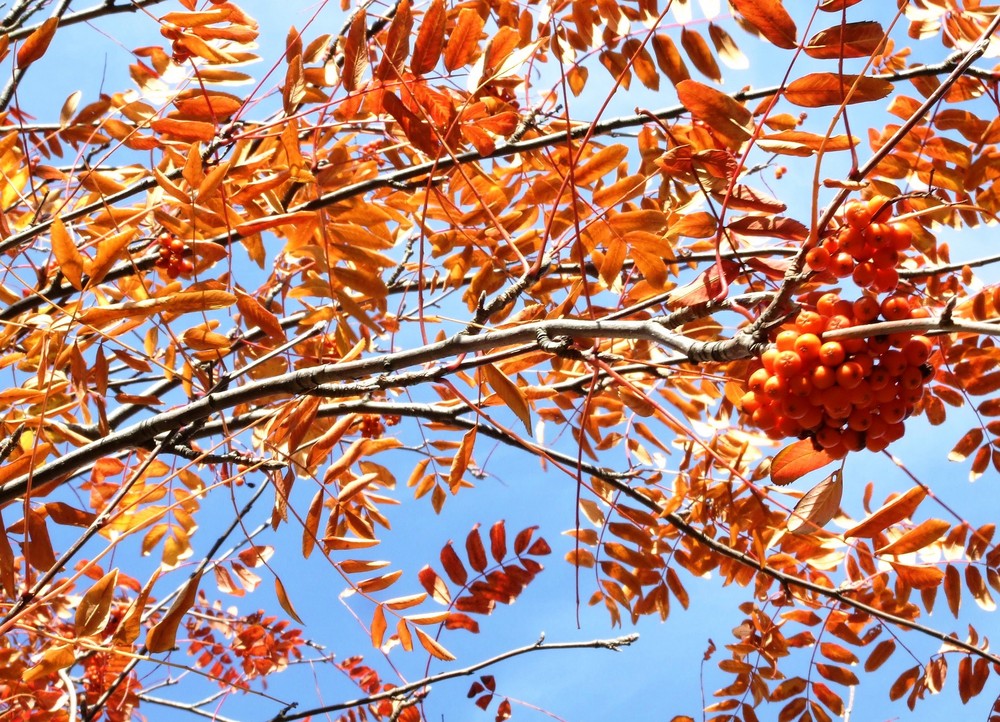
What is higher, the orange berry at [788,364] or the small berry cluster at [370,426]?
the small berry cluster at [370,426]

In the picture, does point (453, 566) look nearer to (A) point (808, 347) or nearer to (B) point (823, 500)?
(B) point (823, 500)

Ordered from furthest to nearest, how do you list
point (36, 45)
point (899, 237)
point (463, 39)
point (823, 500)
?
point (36, 45), point (463, 39), point (823, 500), point (899, 237)

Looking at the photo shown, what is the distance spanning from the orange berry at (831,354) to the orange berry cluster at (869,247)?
168 mm

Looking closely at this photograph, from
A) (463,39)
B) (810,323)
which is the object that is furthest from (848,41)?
(463,39)

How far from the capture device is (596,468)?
8.70 ft

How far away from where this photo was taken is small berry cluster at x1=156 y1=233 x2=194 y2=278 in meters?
2.28

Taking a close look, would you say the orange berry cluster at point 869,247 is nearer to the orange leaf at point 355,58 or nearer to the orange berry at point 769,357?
the orange berry at point 769,357

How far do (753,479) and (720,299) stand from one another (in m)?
1.38

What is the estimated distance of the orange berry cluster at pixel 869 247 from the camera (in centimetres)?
129

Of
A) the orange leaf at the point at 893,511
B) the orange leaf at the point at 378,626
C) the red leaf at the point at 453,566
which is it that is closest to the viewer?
the orange leaf at the point at 893,511

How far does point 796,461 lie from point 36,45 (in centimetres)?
217

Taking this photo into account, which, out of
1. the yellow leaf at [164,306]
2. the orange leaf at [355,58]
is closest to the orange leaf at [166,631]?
the yellow leaf at [164,306]

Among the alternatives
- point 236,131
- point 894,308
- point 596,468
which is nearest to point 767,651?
point 596,468

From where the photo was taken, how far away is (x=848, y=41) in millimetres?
1456
